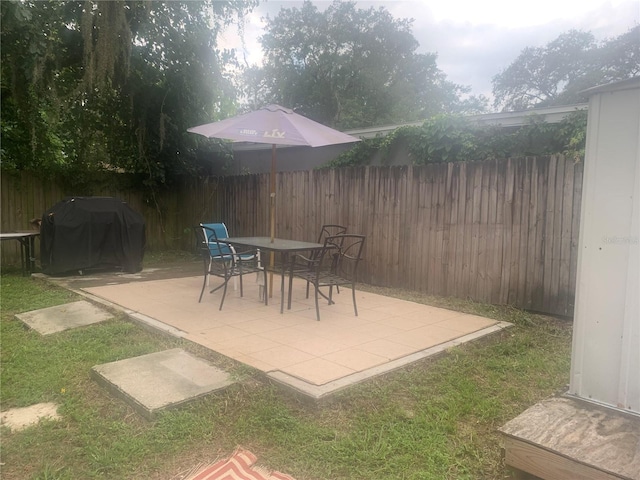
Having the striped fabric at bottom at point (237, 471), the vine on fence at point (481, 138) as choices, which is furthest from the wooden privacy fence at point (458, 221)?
the striped fabric at bottom at point (237, 471)

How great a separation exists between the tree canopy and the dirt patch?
5.93 meters

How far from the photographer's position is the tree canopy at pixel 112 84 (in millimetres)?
6887

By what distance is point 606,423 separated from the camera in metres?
2.00

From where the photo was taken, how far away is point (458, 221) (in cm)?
522

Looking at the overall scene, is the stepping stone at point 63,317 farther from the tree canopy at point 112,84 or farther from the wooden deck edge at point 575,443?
the tree canopy at point 112,84

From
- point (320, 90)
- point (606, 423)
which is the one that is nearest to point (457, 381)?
Answer: point (606, 423)

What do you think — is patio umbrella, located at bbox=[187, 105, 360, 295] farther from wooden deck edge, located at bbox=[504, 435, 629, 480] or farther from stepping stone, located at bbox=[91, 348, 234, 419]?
wooden deck edge, located at bbox=[504, 435, 629, 480]

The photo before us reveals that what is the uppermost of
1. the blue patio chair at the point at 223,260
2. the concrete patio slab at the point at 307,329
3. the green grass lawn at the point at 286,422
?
the blue patio chair at the point at 223,260

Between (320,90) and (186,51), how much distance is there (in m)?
15.5

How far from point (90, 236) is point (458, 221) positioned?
5.44 meters

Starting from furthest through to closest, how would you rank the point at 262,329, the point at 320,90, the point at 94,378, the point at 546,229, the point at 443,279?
1. the point at 320,90
2. the point at 443,279
3. the point at 546,229
4. the point at 262,329
5. the point at 94,378

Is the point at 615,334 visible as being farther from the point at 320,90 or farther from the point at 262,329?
the point at 320,90

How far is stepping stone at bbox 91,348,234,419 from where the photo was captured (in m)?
2.57

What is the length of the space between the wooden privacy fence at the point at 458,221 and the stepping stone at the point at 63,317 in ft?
11.1
